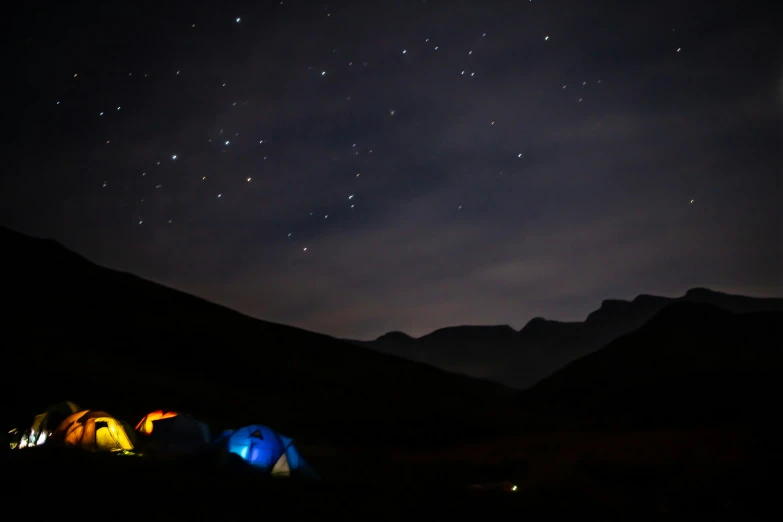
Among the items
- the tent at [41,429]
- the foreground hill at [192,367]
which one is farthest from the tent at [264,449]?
the foreground hill at [192,367]

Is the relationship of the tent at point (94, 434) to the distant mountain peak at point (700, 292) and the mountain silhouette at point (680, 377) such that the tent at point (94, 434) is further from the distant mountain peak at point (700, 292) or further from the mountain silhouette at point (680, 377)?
the distant mountain peak at point (700, 292)

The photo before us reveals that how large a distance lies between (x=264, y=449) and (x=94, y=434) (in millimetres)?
6879

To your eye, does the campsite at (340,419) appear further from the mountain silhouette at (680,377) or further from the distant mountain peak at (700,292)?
the distant mountain peak at (700,292)

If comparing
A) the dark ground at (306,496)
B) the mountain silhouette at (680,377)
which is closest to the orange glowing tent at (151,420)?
the dark ground at (306,496)

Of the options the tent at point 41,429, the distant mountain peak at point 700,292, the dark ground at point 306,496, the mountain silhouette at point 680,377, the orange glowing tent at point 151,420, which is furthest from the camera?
the distant mountain peak at point 700,292

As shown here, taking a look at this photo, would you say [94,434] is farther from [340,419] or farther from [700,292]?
[700,292]

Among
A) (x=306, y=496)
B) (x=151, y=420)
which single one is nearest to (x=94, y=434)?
(x=151, y=420)

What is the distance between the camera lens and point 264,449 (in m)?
15.6

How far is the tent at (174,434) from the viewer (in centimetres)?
1990

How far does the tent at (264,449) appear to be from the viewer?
50.5 feet

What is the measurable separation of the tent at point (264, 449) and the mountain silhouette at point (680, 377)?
19.9 meters

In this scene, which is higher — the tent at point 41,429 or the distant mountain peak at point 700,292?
the distant mountain peak at point 700,292

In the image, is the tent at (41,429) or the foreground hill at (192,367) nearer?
the tent at (41,429)

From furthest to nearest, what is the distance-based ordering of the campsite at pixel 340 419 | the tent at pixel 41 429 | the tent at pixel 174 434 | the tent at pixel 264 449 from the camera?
the tent at pixel 174 434, the tent at pixel 41 429, the tent at pixel 264 449, the campsite at pixel 340 419
